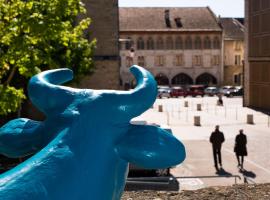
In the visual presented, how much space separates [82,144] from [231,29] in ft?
230

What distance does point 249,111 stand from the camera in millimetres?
37531

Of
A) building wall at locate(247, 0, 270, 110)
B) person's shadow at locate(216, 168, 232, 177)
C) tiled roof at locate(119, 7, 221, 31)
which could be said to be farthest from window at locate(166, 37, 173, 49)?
person's shadow at locate(216, 168, 232, 177)

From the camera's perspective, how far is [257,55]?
38.7 m

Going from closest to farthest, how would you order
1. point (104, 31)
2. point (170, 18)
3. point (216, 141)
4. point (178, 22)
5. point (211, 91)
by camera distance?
point (216, 141) → point (104, 31) → point (211, 91) → point (178, 22) → point (170, 18)

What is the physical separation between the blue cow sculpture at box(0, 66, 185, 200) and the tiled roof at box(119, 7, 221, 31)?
63355 mm

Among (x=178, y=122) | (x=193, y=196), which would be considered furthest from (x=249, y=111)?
(x=193, y=196)

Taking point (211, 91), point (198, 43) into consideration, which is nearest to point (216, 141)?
point (211, 91)

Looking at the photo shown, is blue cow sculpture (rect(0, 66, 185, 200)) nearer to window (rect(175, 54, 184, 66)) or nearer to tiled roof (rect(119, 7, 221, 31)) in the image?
tiled roof (rect(119, 7, 221, 31))

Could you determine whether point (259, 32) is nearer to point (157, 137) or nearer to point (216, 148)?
point (216, 148)

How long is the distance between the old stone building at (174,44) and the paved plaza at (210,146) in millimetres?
30538

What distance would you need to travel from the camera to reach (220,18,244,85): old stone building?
71250 millimetres

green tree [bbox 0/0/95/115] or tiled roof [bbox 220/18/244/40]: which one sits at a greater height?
tiled roof [bbox 220/18/244/40]

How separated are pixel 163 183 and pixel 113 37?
739 inches

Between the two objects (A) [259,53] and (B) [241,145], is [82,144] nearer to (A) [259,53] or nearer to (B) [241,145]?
(B) [241,145]
